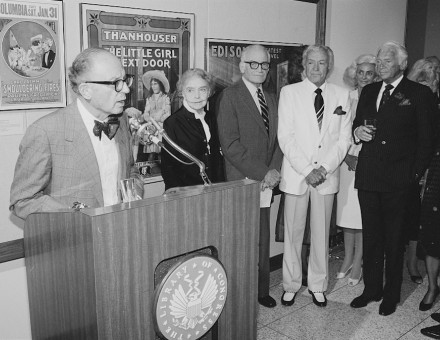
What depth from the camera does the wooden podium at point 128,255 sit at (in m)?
1.55

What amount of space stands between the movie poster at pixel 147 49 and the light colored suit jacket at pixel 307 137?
0.84m

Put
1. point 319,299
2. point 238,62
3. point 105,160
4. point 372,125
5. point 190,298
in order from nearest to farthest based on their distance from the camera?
point 190,298 → point 105,160 → point 372,125 → point 319,299 → point 238,62

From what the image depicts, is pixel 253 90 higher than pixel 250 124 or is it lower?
higher

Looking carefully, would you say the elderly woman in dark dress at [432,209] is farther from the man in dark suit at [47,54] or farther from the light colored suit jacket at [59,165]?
the man in dark suit at [47,54]

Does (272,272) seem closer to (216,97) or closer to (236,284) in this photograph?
(216,97)

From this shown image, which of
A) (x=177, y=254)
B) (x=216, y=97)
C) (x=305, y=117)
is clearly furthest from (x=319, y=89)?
(x=177, y=254)

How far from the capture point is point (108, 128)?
84.0 inches

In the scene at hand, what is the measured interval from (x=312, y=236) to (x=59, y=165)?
7.77 feet

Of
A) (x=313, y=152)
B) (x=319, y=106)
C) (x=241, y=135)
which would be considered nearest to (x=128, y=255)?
(x=241, y=135)

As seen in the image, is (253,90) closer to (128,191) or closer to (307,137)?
(307,137)

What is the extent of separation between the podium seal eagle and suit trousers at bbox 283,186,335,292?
2043 mm

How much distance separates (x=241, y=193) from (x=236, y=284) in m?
0.37

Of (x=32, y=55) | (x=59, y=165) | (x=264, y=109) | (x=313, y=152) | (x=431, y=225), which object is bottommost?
(x=431, y=225)

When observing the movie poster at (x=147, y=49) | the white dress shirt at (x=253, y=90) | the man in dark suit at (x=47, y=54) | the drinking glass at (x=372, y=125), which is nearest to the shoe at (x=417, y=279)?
the drinking glass at (x=372, y=125)
